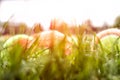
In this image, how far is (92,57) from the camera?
757mm

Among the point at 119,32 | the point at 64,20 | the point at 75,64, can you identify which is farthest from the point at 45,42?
the point at 119,32

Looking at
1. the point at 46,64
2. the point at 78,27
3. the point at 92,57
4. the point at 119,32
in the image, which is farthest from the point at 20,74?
the point at 119,32

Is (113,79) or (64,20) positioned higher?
(64,20)

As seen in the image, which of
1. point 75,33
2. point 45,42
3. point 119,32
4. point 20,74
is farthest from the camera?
point 119,32

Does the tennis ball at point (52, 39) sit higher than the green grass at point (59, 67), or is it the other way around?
the tennis ball at point (52, 39)

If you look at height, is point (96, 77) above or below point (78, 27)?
below

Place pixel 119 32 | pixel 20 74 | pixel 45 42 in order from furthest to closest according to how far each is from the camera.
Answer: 1. pixel 119 32
2. pixel 45 42
3. pixel 20 74

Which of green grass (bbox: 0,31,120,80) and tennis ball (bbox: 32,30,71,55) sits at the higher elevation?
tennis ball (bbox: 32,30,71,55)

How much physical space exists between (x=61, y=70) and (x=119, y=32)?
747mm

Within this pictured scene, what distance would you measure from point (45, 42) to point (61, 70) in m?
0.35

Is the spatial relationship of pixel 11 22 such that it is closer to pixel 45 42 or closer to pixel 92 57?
pixel 45 42

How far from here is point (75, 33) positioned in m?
0.91

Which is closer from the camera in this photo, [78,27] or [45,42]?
[78,27]

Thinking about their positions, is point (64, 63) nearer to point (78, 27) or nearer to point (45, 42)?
point (78, 27)
